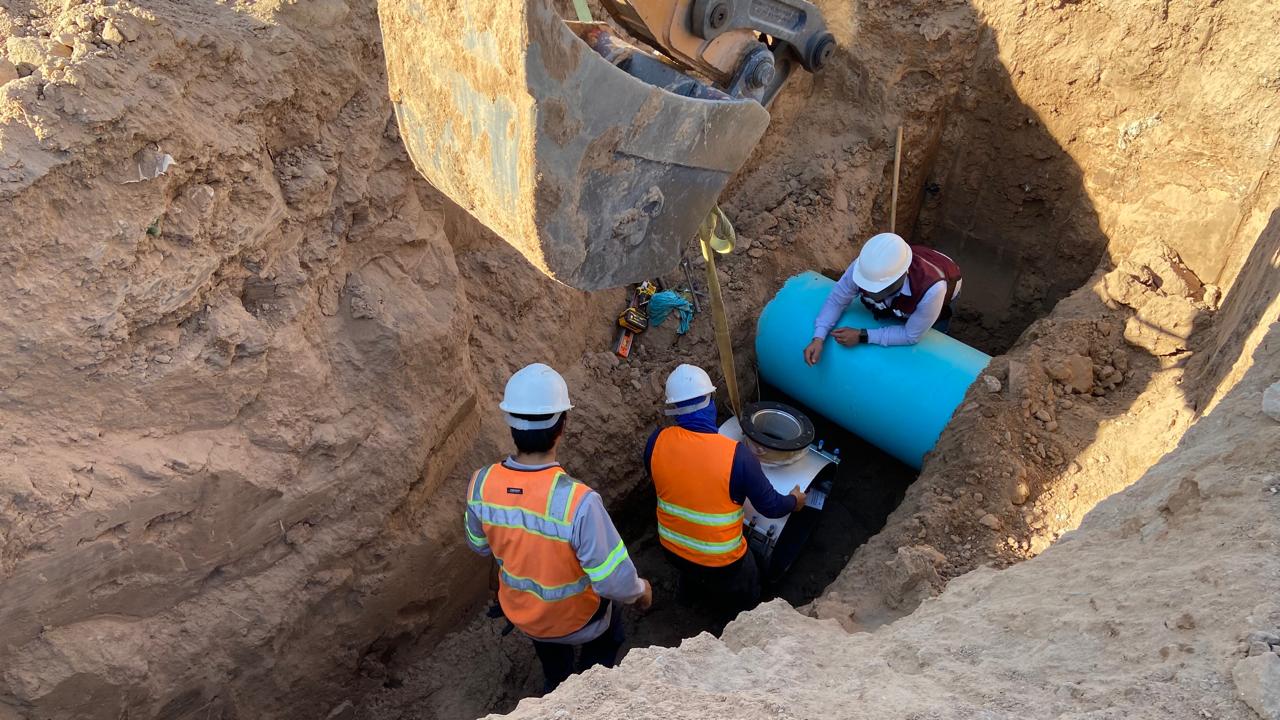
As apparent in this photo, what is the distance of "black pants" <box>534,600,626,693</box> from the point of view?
11.6ft

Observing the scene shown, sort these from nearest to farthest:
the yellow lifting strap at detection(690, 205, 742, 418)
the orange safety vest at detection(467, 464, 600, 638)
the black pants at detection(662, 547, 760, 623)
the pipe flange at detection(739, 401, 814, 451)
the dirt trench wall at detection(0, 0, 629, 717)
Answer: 1. the dirt trench wall at detection(0, 0, 629, 717)
2. the orange safety vest at detection(467, 464, 600, 638)
3. the yellow lifting strap at detection(690, 205, 742, 418)
4. the black pants at detection(662, 547, 760, 623)
5. the pipe flange at detection(739, 401, 814, 451)

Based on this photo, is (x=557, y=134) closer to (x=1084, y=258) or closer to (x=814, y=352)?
(x=814, y=352)

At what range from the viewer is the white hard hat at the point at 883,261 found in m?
4.25

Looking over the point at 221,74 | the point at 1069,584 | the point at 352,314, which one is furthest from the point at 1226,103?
the point at 221,74

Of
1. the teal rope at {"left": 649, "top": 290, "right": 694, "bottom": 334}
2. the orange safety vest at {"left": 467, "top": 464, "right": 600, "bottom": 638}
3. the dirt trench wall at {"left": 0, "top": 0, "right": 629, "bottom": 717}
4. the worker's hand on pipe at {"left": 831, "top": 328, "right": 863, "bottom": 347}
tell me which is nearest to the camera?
the dirt trench wall at {"left": 0, "top": 0, "right": 629, "bottom": 717}

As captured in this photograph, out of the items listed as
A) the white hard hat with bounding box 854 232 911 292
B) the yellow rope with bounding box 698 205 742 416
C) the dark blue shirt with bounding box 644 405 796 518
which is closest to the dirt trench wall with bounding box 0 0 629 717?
the dark blue shirt with bounding box 644 405 796 518

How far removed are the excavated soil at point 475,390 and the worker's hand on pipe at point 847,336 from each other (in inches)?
26.8

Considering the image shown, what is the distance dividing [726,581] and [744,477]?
2.30 feet

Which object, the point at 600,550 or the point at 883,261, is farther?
the point at 883,261

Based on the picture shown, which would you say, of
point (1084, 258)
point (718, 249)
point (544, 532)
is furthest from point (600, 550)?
point (1084, 258)

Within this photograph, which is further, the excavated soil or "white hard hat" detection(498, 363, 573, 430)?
"white hard hat" detection(498, 363, 573, 430)

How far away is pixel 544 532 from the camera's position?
9.90ft

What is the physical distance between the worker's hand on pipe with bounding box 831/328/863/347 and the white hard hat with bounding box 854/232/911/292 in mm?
262

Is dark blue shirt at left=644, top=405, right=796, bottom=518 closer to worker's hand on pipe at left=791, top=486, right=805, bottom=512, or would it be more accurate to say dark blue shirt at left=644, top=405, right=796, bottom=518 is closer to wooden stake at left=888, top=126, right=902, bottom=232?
worker's hand on pipe at left=791, top=486, right=805, bottom=512
